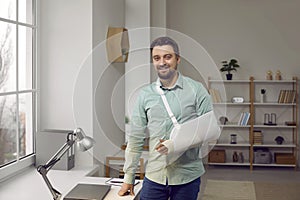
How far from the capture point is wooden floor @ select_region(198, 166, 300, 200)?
5.01m

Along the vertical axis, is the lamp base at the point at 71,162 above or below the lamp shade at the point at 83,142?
below

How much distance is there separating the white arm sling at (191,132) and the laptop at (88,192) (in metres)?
0.59

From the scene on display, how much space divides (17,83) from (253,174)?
3.55 metres

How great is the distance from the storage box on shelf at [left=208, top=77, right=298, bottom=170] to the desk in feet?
10.6

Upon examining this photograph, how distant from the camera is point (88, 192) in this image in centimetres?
212

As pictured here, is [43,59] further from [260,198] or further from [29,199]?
[260,198]

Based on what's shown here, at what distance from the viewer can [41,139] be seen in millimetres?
2812

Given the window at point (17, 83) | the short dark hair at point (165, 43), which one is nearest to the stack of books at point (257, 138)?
the window at point (17, 83)

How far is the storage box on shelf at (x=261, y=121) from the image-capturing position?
5586 millimetres

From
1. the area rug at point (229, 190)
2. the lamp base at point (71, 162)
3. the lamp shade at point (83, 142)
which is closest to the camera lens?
the lamp shade at point (83, 142)

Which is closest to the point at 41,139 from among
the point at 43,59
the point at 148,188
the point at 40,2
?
the point at 43,59

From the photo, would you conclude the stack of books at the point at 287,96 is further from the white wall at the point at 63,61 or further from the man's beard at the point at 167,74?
the man's beard at the point at 167,74

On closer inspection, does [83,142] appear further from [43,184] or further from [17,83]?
[17,83]

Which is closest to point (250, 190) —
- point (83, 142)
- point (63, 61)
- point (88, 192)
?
point (63, 61)
